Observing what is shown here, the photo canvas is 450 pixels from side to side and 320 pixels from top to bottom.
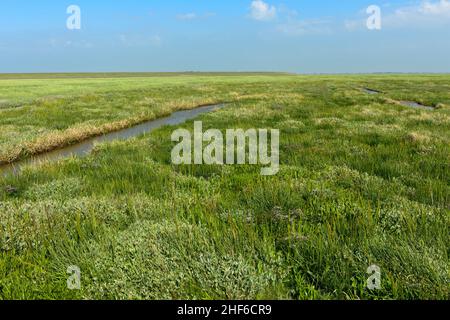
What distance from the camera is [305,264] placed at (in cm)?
390

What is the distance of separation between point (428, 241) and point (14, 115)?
29.1 meters

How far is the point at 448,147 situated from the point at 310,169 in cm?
598

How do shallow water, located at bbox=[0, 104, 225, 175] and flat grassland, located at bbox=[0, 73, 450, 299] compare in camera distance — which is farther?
shallow water, located at bbox=[0, 104, 225, 175]

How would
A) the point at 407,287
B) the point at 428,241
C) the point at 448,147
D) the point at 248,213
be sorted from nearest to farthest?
the point at 407,287
the point at 428,241
the point at 248,213
the point at 448,147

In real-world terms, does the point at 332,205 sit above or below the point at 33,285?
above

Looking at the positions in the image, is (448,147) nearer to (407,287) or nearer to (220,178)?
(220,178)

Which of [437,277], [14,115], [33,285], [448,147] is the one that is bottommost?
[33,285]

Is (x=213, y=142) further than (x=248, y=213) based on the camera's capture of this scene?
Yes

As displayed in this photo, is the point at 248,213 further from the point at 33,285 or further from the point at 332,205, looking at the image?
the point at 33,285

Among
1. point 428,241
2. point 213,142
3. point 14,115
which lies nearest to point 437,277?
point 428,241

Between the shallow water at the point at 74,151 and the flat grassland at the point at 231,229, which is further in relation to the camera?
the shallow water at the point at 74,151

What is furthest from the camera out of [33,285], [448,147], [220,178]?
[448,147]

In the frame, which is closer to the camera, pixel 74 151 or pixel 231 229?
pixel 231 229

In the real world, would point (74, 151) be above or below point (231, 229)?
above
